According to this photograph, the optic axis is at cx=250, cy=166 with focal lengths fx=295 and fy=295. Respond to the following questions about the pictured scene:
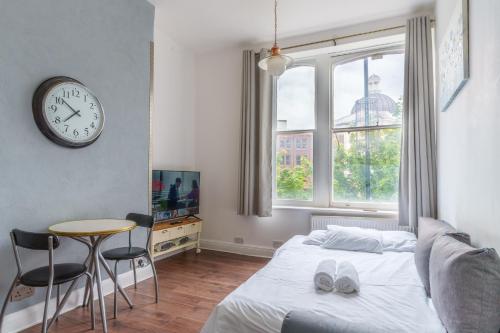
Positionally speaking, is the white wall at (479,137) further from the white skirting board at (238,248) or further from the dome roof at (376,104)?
the white skirting board at (238,248)

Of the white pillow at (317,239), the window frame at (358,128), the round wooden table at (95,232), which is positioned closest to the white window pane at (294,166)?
the window frame at (358,128)

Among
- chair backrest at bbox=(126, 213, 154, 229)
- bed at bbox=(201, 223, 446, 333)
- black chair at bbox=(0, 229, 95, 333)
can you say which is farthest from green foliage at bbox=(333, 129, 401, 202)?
black chair at bbox=(0, 229, 95, 333)

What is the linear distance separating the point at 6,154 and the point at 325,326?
2426 mm

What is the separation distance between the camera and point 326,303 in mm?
1678

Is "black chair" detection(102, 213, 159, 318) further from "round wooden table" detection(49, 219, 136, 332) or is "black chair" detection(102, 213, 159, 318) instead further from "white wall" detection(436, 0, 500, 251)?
"white wall" detection(436, 0, 500, 251)

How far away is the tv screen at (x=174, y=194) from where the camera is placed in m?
3.63

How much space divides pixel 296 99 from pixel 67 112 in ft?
9.60

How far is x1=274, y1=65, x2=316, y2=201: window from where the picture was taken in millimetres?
4211

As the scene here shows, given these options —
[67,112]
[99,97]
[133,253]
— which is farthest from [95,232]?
[99,97]

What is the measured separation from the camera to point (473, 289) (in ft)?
4.11

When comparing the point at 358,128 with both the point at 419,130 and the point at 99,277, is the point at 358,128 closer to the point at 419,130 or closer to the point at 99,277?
the point at 419,130

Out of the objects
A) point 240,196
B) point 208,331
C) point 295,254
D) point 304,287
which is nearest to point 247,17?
point 240,196

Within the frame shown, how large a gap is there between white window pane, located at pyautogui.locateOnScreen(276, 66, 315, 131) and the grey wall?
1.94m

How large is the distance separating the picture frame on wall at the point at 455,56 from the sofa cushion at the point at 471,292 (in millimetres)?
1168
